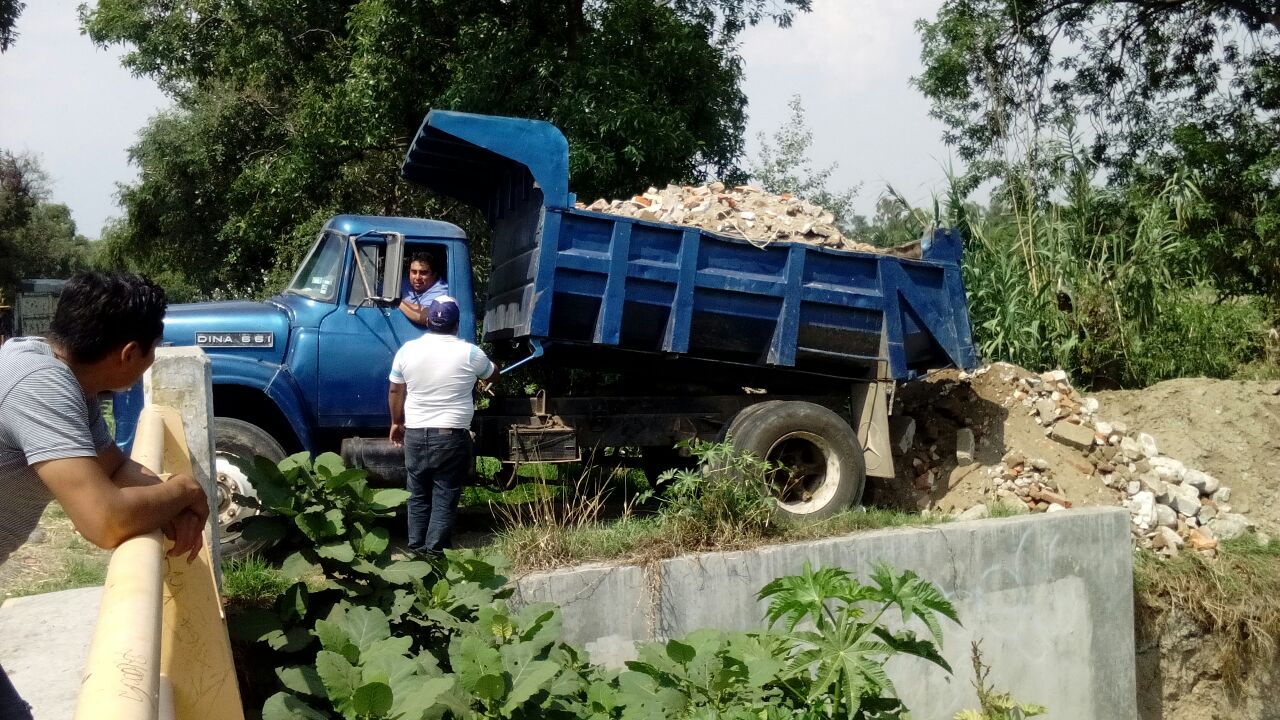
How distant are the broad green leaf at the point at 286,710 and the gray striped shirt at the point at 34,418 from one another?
114 centimetres

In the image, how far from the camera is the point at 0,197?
34438mm

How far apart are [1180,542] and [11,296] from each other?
31.6 metres

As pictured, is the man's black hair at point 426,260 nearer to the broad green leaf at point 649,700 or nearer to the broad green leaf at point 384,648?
the broad green leaf at point 649,700

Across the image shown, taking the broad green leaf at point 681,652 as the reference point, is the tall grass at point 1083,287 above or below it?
above

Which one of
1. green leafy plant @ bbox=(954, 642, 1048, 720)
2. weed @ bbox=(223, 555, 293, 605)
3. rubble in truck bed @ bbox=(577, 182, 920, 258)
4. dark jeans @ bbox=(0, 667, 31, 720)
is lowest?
green leafy plant @ bbox=(954, 642, 1048, 720)

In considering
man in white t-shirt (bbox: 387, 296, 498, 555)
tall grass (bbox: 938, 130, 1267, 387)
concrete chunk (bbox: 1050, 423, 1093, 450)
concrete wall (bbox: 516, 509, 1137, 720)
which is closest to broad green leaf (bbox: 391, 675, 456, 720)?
concrete wall (bbox: 516, 509, 1137, 720)

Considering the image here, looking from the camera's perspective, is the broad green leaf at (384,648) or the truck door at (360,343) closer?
the broad green leaf at (384,648)

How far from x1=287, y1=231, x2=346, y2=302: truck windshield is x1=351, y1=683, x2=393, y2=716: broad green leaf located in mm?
4943

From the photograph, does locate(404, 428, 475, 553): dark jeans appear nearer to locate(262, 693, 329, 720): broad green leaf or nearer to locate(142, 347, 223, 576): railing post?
locate(142, 347, 223, 576): railing post

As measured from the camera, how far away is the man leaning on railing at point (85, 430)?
2051mm

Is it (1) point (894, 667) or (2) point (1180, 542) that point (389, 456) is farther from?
(2) point (1180, 542)

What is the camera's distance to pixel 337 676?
3.19m

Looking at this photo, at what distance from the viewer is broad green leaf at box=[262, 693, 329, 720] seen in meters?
3.18

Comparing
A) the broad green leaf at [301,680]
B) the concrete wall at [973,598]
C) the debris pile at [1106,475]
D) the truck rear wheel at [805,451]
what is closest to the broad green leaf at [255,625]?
the broad green leaf at [301,680]
